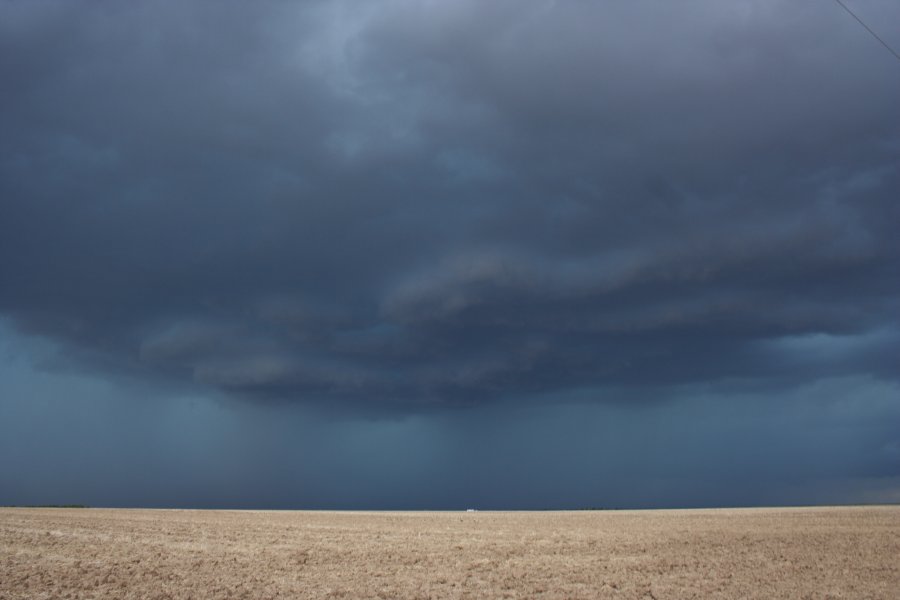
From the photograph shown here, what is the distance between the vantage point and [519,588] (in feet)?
75.2

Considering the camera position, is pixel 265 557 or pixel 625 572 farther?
pixel 265 557

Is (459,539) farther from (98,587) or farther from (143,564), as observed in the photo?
(98,587)

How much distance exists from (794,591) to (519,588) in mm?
8946

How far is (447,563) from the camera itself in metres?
28.5

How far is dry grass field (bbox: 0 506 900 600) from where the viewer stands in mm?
22469

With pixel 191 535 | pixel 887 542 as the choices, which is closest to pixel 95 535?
pixel 191 535

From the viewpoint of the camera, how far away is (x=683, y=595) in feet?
71.7

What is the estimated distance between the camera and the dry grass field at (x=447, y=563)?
2247cm

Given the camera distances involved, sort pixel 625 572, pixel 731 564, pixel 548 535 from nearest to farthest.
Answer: pixel 625 572 < pixel 731 564 < pixel 548 535

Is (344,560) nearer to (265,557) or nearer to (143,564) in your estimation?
(265,557)

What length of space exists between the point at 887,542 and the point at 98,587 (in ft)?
121

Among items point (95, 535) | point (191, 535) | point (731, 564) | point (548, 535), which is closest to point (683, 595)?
point (731, 564)

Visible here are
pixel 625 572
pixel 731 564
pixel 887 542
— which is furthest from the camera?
pixel 887 542

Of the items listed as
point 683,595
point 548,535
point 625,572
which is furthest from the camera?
point 548,535
